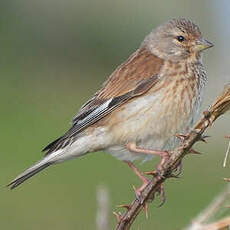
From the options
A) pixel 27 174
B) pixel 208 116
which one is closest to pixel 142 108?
pixel 27 174

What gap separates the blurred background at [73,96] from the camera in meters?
12.5

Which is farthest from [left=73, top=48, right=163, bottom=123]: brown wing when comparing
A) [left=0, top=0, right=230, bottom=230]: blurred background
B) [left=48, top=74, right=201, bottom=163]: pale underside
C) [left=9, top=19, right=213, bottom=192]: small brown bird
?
[left=0, top=0, right=230, bottom=230]: blurred background

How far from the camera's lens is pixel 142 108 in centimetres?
564

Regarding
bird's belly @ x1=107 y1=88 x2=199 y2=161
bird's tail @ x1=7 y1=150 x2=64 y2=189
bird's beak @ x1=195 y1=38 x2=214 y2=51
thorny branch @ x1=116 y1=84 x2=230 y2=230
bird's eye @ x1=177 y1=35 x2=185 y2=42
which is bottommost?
bird's belly @ x1=107 y1=88 x2=199 y2=161

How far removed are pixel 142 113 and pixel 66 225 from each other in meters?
5.87

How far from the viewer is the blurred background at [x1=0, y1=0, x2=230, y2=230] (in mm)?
12492

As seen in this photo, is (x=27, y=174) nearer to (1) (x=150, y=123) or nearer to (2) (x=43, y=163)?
(2) (x=43, y=163)

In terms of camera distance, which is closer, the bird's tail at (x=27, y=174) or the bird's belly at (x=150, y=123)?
the bird's tail at (x=27, y=174)

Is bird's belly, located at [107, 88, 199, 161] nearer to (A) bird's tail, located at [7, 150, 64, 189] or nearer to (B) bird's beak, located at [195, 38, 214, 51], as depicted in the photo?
(A) bird's tail, located at [7, 150, 64, 189]

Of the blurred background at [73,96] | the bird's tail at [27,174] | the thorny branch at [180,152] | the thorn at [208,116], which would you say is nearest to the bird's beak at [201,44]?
the bird's tail at [27,174]

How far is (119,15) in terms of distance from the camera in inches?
1017

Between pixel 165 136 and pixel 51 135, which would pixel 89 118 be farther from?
pixel 51 135

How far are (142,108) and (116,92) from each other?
254mm

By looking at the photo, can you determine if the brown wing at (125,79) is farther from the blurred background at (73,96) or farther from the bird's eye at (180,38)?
the blurred background at (73,96)
